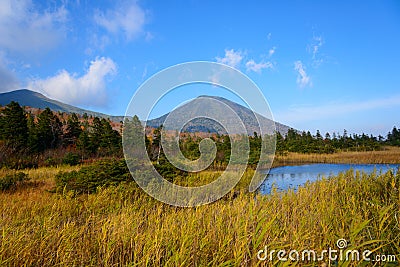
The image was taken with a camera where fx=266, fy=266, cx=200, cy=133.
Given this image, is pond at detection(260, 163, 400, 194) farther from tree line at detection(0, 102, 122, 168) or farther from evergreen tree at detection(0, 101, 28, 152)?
evergreen tree at detection(0, 101, 28, 152)

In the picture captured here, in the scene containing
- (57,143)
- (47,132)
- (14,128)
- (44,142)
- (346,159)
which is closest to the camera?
(14,128)

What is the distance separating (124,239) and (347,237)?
7.64ft

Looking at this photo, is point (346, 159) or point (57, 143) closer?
point (57, 143)

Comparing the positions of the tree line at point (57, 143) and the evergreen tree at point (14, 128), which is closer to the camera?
the tree line at point (57, 143)

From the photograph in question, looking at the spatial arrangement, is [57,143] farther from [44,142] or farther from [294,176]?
[294,176]

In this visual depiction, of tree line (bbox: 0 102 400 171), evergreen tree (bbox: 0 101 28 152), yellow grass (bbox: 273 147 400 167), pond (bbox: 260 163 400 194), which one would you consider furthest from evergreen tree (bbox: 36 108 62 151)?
yellow grass (bbox: 273 147 400 167)

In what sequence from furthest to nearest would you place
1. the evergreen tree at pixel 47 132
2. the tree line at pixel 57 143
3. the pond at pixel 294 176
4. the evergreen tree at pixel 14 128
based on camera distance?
the evergreen tree at pixel 47 132
the evergreen tree at pixel 14 128
the tree line at pixel 57 143
the pond at pixel 294 176

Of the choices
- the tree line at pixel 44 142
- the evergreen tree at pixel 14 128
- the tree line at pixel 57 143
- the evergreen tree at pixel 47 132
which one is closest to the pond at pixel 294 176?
the tree line at pixel 57 143

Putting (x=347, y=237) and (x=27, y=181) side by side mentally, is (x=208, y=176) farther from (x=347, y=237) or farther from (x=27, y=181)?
(x=347, y=237)

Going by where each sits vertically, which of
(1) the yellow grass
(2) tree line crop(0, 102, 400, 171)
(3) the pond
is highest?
(2) tree line crop(0, 102, 400, 171)

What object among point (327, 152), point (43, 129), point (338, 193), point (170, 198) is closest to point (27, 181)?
point (170, 198)

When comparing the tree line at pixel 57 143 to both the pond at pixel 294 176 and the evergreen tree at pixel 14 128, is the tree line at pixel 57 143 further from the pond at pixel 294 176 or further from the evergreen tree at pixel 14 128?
the pond at pixel 294 176

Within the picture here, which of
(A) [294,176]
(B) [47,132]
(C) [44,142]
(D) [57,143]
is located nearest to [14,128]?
(C) [44,142]

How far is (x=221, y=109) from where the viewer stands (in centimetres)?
632
